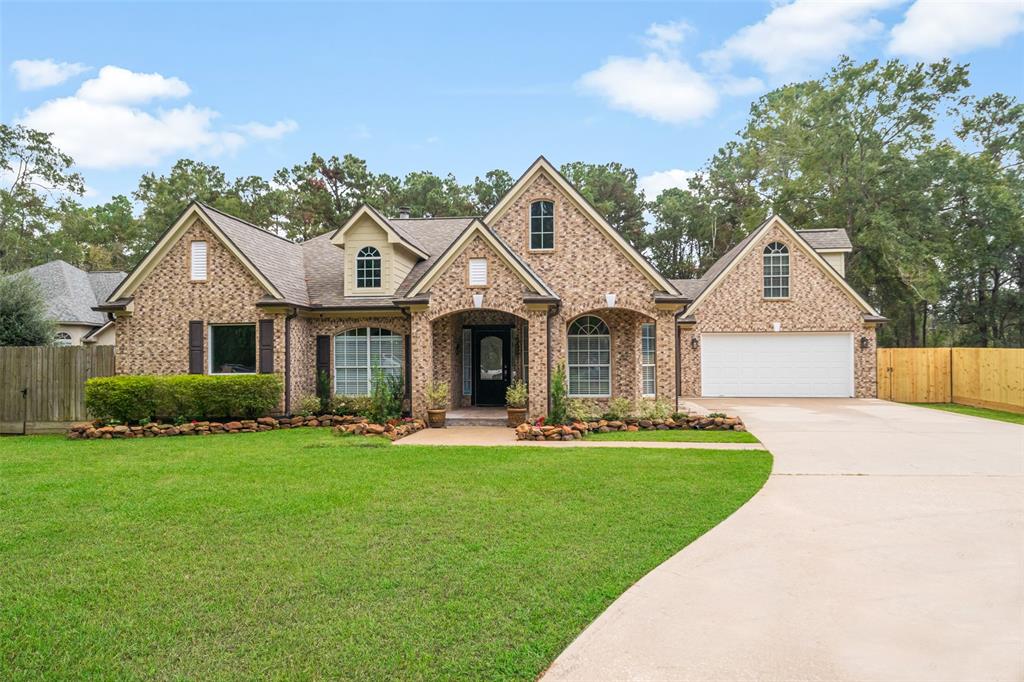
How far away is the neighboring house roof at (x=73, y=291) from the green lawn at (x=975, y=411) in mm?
30543

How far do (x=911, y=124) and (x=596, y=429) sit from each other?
27746 millimetres

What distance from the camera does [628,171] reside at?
44.3 m

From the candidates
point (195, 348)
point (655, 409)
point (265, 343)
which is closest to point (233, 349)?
point (195, 348)

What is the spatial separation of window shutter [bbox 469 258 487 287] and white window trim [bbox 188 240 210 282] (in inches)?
282

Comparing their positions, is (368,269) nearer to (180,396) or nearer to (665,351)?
(180,396)

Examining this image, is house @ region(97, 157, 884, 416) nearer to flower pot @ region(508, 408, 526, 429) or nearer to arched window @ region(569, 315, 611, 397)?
arched window @ region(569, 315, 611, 397)

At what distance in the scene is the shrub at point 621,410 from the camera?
46.0 ft

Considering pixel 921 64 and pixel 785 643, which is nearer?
pixel 785 643

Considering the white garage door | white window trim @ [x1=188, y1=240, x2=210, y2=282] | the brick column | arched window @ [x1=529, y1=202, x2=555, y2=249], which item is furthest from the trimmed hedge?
the white garage door

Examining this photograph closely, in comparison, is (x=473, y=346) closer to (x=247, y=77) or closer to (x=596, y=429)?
(x=596, y=429)

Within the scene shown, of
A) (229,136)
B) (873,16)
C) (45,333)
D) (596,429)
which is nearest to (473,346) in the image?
(596,429)

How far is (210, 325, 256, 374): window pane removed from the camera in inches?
605

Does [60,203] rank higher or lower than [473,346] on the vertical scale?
higher

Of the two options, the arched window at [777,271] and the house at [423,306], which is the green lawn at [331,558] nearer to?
the house at [423,306]
